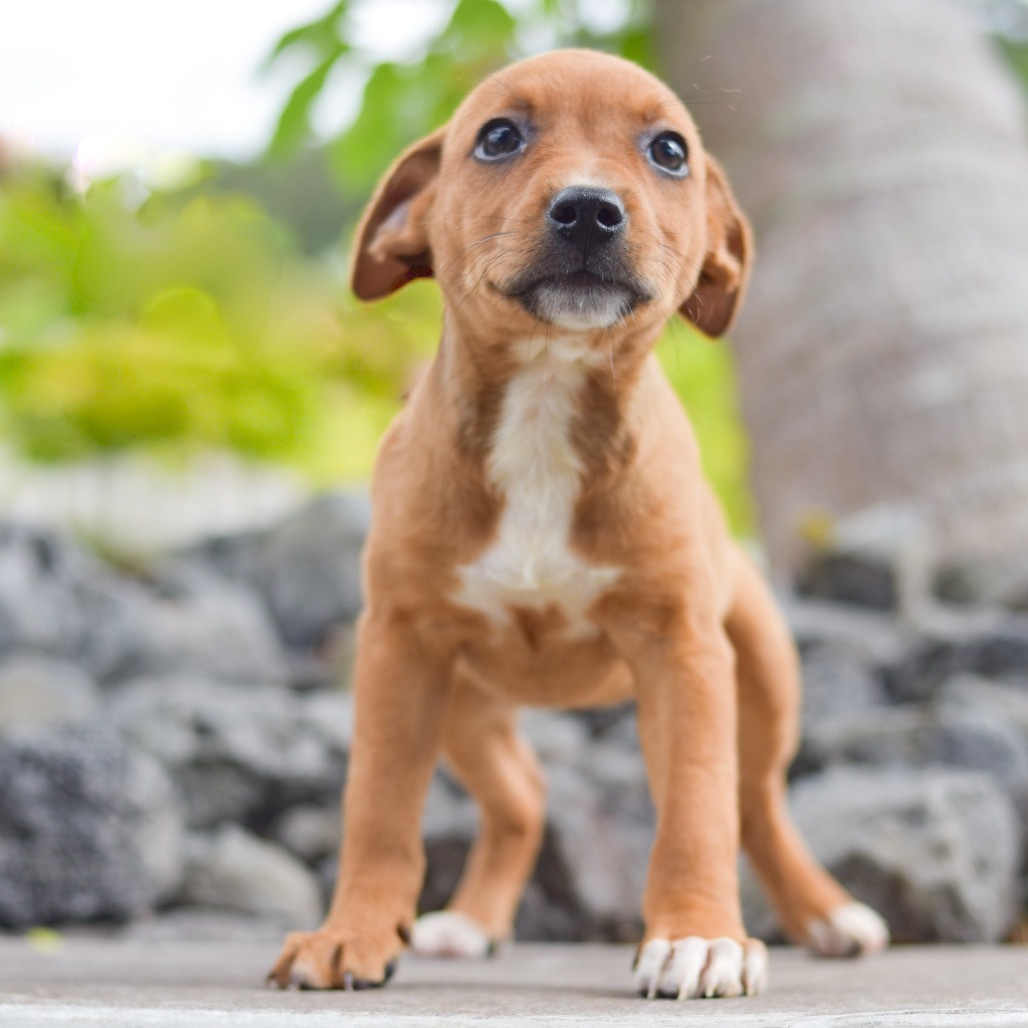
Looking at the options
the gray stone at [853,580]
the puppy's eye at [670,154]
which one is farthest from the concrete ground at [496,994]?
the gray stone at [853,580]

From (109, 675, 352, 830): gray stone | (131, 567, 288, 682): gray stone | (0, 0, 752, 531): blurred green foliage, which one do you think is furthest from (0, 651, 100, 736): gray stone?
(0, 0, 752, 531): blurred green foliage

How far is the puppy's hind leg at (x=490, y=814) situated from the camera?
3.26m

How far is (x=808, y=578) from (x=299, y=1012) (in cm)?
462

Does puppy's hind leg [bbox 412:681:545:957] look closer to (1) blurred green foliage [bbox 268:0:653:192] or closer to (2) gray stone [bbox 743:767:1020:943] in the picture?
(2) gray stone [bbox 743:767:1020:943]

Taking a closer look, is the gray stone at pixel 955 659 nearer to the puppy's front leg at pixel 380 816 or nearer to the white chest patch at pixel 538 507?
the white chest patch at pixel 538 507

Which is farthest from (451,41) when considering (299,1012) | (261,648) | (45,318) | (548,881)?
Result: (299,1012)

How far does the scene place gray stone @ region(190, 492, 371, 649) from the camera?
21.3 ft

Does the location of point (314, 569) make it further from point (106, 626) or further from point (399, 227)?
point (399, 227)

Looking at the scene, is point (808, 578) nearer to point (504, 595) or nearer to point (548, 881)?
point (548, 881)

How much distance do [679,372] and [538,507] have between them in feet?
13.4

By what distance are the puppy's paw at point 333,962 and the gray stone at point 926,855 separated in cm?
151

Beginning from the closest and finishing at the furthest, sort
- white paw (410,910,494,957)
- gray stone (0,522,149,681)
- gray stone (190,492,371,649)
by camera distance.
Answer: white paw (410,910,494,957) < gray stone (0,522,149,681) < gray stone (190,492,371,649)

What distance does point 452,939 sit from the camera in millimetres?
3189

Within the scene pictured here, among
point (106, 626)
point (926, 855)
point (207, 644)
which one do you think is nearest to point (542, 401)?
point (926, 855)
